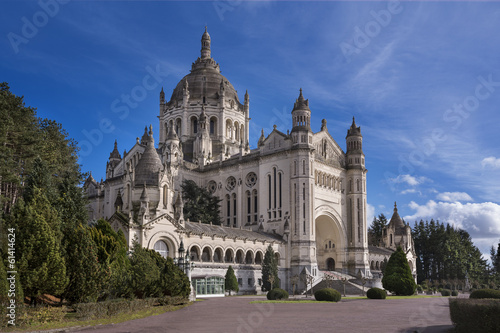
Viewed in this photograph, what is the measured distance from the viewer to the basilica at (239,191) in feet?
180

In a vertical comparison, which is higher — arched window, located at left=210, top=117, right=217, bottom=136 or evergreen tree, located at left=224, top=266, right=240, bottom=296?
arched window, located at left=210, top=117, right=217, bottom=136

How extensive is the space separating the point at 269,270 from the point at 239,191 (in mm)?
17121

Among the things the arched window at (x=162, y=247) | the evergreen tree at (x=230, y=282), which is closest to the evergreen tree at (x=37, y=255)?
the arched window at (x=162, y=247)

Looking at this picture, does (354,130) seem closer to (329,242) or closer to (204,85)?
(329,242)

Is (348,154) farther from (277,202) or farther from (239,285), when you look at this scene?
(239,285)

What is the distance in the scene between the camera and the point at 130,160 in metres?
83.7

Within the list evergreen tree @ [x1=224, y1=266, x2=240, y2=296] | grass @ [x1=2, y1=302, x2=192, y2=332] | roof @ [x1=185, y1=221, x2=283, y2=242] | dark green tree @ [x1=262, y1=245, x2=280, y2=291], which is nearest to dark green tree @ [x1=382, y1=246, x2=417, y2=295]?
dark green tree @ [x1=262, y1=245, x2=280, y2=291]

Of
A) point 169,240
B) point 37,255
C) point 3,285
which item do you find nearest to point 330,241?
point 169,240

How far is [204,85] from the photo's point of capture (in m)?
90.8

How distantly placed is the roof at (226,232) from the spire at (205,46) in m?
42.7

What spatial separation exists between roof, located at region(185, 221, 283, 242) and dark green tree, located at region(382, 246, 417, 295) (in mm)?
14823

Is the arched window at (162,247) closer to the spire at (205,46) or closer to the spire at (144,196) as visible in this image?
the spire at (144,196)

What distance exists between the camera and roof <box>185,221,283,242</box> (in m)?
57.5

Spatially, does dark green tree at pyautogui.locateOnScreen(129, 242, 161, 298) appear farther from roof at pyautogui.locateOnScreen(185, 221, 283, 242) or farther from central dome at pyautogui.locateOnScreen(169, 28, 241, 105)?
central dome at pyautogui.locateOnScreen(169, 28, 241, 105)
